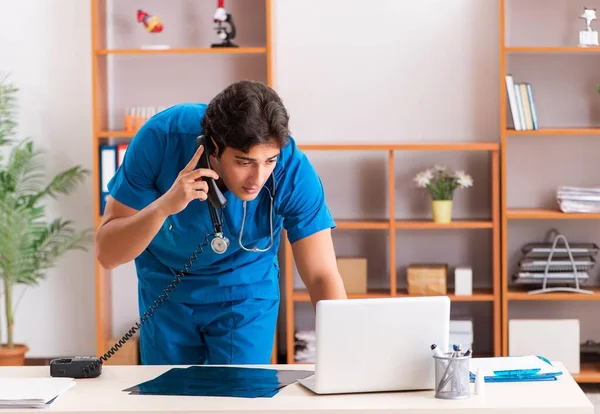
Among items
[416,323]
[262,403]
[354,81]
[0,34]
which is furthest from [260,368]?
[0,34]

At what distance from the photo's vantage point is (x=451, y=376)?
207cm

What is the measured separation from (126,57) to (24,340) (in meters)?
1.58

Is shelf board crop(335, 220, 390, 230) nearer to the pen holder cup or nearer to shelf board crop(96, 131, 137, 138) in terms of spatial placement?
shelf board crop(96, 131, 137, 138)

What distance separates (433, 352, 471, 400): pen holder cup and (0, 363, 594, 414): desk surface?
0.02 m

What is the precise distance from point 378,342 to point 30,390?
2.65ft

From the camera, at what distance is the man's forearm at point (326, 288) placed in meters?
2.57

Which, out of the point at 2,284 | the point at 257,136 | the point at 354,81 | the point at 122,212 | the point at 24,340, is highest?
the point at 354,81

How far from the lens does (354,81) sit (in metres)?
4.76

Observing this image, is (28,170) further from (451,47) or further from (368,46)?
(451,47)

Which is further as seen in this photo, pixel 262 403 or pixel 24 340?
pixel 24 340

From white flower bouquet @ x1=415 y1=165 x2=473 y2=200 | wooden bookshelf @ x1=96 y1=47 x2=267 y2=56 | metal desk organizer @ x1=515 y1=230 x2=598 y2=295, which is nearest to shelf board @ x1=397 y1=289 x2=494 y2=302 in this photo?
metal desk organizer @ x1=515 y1=230 x2=598 y2=295

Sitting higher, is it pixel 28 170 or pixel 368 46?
pixel 368 46

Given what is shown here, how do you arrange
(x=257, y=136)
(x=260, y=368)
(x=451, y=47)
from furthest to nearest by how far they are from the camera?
(x=451, y=47) < (x=260, y=368) < (x=257, y=136)

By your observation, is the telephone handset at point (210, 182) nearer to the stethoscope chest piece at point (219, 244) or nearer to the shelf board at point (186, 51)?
the stethoscope chest piece at point (219, 244)
